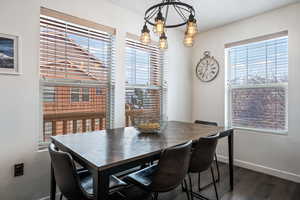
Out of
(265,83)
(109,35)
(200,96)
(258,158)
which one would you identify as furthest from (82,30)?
(258,158)

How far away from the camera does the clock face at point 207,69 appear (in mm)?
3438

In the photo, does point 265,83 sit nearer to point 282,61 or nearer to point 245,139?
point 282,61

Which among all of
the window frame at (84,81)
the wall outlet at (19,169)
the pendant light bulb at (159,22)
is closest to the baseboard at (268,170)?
the window frame at (84,81)

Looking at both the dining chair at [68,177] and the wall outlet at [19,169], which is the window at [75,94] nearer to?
the wall outlet at [19,169]

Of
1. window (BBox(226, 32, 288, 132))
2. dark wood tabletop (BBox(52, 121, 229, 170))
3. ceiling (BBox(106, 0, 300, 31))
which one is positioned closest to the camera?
dark wood tabletop (BBox(52, 121, 229, 170))

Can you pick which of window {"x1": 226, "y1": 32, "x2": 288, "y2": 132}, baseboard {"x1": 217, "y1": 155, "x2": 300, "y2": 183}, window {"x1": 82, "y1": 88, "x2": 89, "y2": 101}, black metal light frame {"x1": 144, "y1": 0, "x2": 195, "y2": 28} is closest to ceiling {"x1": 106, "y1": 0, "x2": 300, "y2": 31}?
black metal light frame {"x1": 144, "y1": 0, "x2": 195, "y2": 28}

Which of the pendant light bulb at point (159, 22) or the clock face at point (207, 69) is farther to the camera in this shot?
the clock face at point (207, 69)

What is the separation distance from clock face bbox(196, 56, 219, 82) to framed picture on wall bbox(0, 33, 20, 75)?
296 cm

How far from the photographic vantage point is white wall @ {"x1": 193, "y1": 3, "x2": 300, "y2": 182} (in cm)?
256

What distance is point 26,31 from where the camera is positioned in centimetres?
190

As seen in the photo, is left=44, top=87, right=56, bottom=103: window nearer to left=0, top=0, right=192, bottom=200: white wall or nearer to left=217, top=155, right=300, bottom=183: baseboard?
left=0, top=0, right=192, bottom=200: white wall

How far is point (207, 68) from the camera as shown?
140 inches

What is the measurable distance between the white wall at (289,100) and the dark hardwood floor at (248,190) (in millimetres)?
235

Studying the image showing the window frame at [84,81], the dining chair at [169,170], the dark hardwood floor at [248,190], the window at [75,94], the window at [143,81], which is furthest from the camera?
the window at [143,81]
